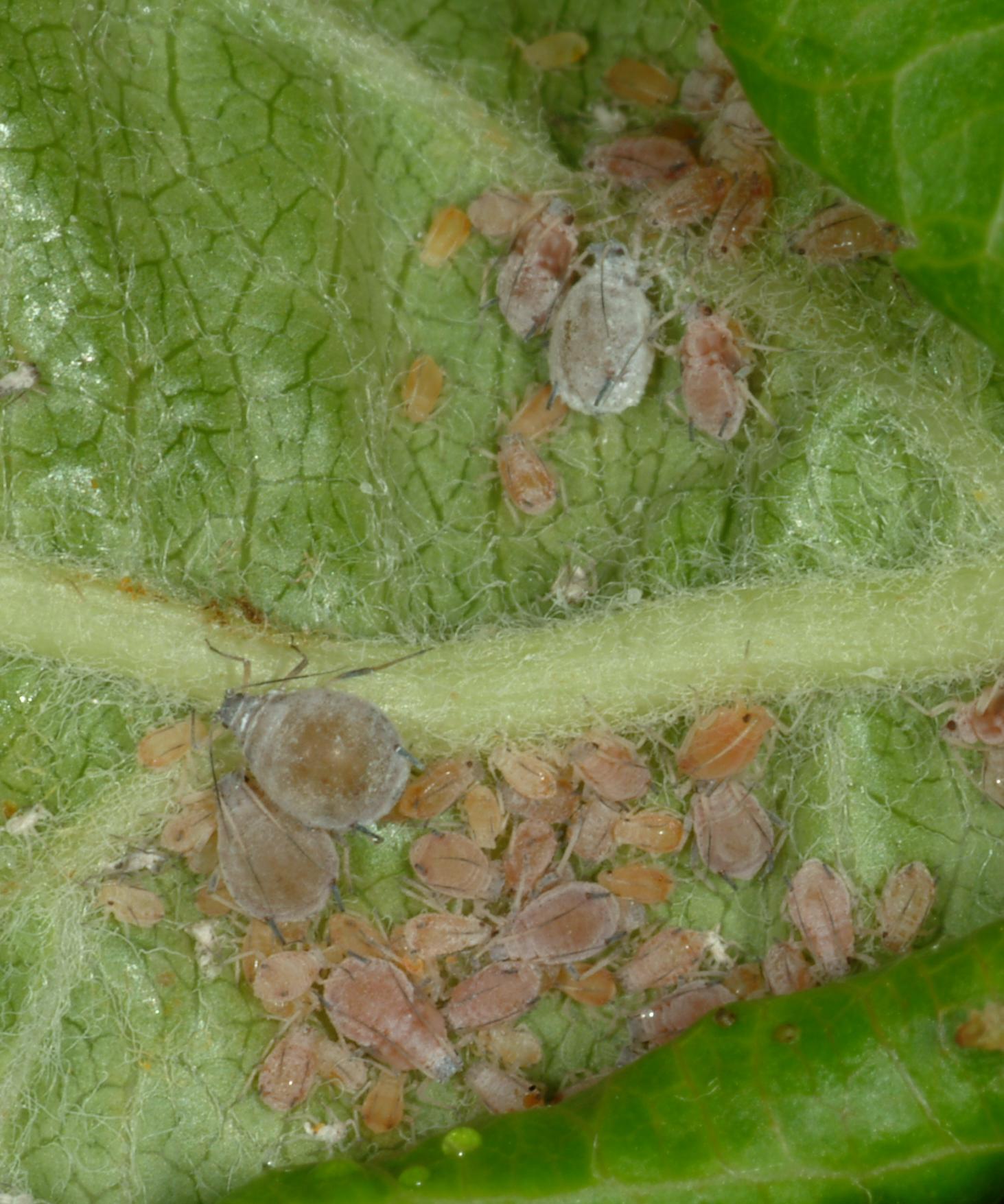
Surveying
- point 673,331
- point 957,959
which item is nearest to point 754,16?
point 673,331

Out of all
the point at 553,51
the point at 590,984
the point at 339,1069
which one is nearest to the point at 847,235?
the point at 553,51

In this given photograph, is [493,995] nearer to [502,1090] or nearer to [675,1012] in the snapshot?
[502,1090]

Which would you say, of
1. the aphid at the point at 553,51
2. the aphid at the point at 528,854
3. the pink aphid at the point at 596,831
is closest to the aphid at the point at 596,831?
the pink aphid at the point at 596,831

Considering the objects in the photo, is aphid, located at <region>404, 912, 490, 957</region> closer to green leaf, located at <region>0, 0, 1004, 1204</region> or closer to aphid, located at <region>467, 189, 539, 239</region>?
green leaf, located at <region>0, 0, 1004, 1204</region>

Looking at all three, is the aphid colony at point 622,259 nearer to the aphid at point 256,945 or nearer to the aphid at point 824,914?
the aphid at point 824,914

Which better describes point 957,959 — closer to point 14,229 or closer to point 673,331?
point 673,331

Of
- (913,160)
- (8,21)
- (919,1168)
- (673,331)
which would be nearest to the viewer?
(913,160)
